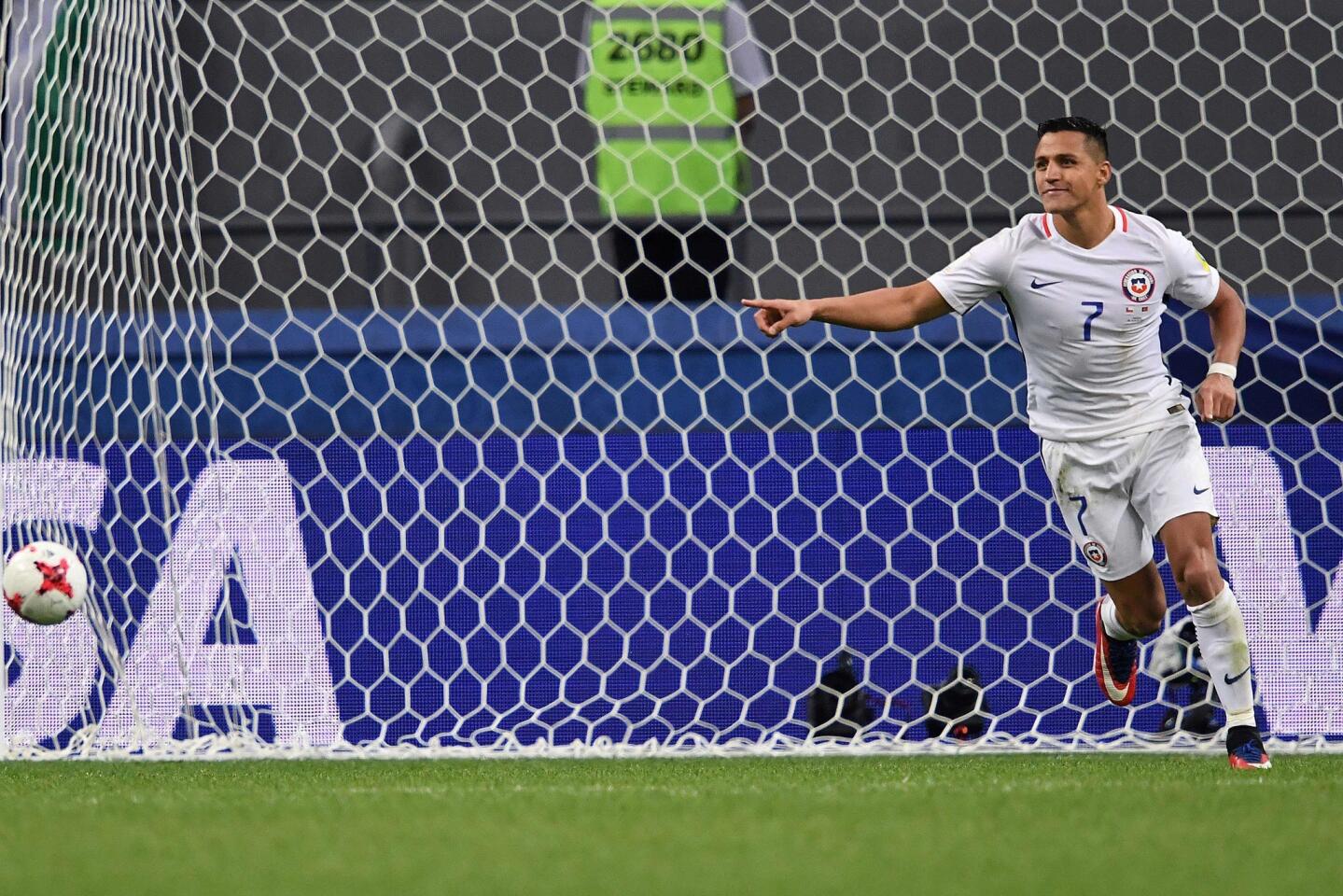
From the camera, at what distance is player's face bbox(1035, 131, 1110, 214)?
382 centimetres

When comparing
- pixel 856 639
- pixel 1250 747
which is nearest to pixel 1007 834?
pixel 1250 747

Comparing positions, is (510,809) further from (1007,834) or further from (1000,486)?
(1000,486)

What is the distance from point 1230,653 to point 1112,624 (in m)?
0.42

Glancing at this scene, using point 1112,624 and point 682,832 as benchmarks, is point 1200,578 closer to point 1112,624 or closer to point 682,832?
point 1112,624

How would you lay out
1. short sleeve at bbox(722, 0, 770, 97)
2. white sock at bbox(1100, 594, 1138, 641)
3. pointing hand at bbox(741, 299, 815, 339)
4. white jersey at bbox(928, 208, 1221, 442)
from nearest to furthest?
pointing hand at bbox(741, 299, 815, 339) < white jersey at bbox(928, 208, 1221, 442) < white sock at bbox(1100, 594, 1138, 641) < short sleeve at bbox(722, 0, 770, 97)

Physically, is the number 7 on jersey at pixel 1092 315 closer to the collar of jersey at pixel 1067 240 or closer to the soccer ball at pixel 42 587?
the collar of jersey at pixel 1067 240

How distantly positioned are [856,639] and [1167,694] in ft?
2.95

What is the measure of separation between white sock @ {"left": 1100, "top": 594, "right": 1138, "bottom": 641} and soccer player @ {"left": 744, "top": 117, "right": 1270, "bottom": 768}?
0.10 m

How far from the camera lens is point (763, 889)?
6.87 feet

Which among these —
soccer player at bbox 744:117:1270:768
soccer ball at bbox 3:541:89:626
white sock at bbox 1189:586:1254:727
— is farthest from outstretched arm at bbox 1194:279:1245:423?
soccer ball at bbox 3:541:89:626

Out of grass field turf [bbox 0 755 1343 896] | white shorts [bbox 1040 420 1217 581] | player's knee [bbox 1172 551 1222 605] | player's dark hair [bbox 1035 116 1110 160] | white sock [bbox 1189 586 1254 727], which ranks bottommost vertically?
grass field turf [bbox 0 755 1343 896]

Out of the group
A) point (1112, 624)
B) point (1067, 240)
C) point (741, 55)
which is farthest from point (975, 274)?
point (741, 55)

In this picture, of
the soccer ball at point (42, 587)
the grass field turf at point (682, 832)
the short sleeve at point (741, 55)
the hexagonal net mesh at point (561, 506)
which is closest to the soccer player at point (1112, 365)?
the grass field turf at point (682, 832)

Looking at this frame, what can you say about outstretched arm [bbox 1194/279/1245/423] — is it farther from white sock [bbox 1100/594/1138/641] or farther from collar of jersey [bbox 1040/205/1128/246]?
white sock [bbox 1100/594/1138/641]
